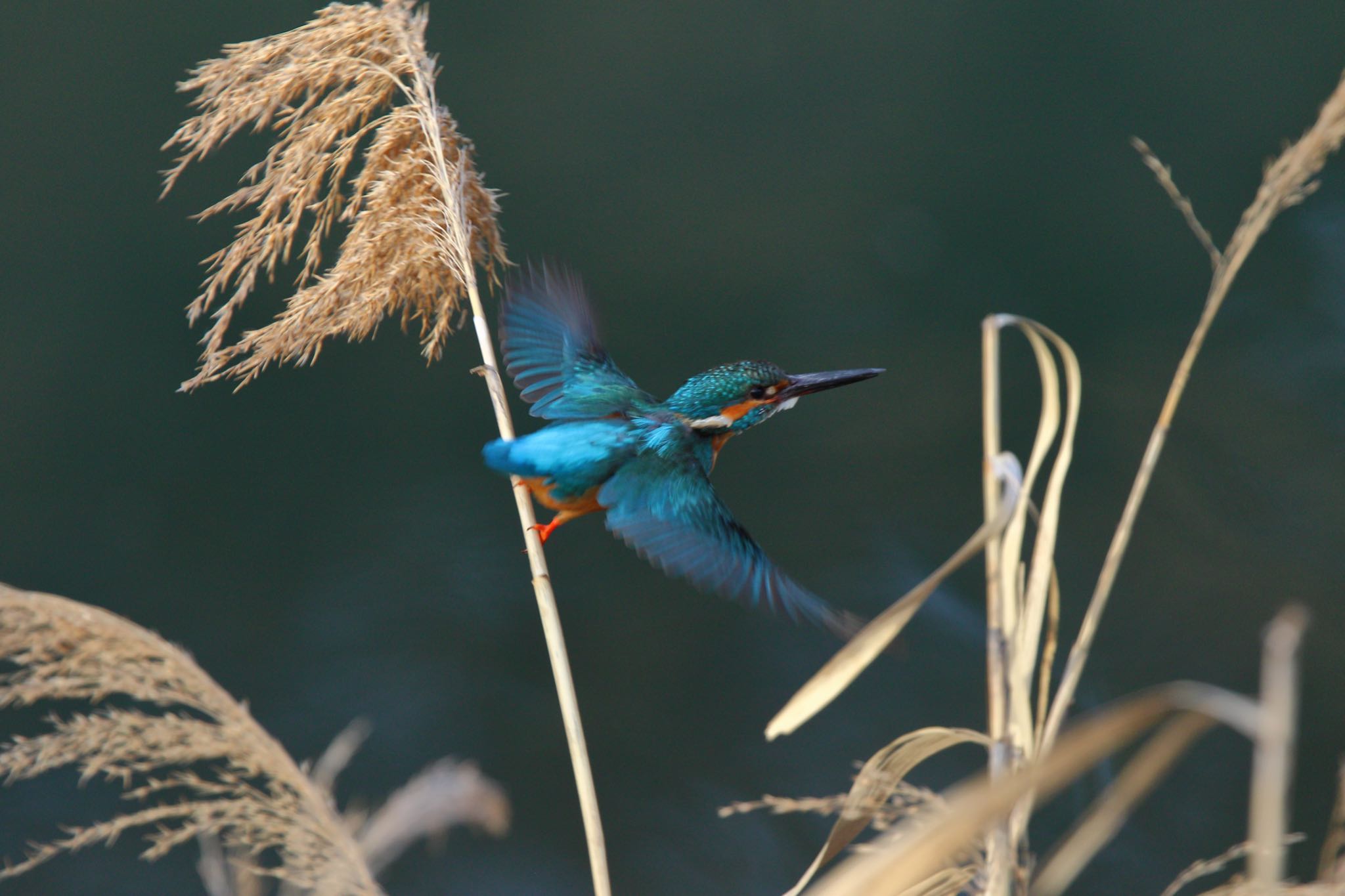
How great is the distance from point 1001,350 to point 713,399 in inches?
66.0

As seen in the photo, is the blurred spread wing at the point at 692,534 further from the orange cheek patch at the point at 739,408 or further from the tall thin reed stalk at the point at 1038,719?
the tall thin reed stalk at the point at 1038,719

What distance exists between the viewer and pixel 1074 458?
3506 mm

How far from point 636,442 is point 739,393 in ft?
1.01

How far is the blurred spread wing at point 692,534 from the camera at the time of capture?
5.89 feet

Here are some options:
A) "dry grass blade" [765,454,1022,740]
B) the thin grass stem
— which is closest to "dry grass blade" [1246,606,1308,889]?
"dry grass blade" [765,454,1022,740]

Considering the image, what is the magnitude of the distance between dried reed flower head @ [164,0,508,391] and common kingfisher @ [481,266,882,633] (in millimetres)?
292

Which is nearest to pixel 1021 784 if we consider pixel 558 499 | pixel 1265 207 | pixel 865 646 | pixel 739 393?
pixel 865 646

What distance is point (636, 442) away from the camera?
2.04 meters

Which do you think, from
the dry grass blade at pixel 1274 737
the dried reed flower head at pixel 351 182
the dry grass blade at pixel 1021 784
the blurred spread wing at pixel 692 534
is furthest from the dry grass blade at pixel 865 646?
the dried reed flower head at pixel 351 182

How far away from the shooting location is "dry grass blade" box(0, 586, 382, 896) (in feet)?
3.20

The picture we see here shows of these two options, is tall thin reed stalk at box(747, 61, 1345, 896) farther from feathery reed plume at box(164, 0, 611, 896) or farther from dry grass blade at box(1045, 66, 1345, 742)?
feathery reed plume at box(164, 0, 611, 896)

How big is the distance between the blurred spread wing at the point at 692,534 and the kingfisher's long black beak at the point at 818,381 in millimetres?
348

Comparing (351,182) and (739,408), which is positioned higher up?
(351,182)

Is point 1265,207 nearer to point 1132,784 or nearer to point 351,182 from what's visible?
point 1132,784
